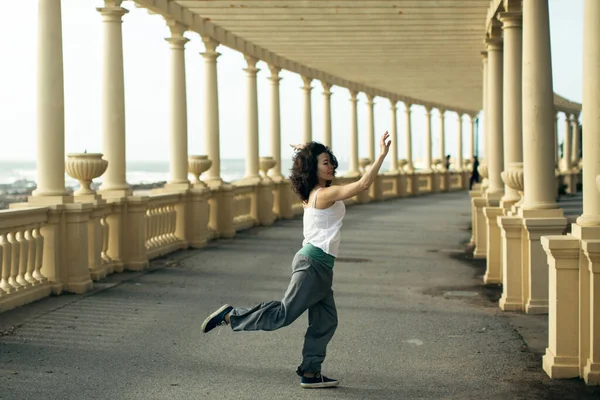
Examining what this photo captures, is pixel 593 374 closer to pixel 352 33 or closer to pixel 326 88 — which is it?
pixel 352 33

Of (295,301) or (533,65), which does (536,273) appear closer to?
(533,65)

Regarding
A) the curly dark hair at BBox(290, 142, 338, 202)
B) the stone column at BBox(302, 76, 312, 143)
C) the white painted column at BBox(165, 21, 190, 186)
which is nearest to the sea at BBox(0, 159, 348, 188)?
the stone column at BBox(302, 76, 312, 143)

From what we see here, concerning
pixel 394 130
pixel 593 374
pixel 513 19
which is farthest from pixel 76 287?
pixel 394 130

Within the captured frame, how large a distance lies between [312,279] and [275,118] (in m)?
19.7

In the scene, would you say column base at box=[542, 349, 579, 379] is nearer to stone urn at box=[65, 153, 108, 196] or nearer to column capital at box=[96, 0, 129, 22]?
stone urn at box=[65, 153, 108, 196]

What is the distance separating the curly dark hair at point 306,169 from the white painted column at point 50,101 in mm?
5610

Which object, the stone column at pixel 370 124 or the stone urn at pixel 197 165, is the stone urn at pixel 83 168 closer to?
the stone urn at pixel 197 165

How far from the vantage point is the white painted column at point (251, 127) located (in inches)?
929

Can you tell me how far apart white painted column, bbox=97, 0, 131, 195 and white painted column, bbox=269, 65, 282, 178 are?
37.5 feet

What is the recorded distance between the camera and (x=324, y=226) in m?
6.58

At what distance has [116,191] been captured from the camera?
14.1m

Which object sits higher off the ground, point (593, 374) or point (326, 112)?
point (326, 112)

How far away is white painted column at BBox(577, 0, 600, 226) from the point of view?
273 inches

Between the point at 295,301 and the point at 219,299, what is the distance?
4.70 meters
